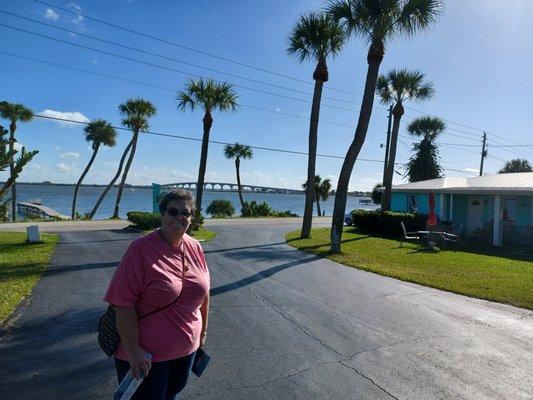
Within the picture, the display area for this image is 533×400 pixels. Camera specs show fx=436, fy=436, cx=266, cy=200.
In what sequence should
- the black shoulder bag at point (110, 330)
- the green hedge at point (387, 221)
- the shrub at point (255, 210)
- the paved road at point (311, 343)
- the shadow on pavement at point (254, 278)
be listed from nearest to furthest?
1. the black shoulder bag at point (110, 330)
2. the paved road at point (311, 343)
3. the shadow on pavement at point (254, 278)
4. the green hedge at point (387, 221)
5. the shrub at point (255, 210)

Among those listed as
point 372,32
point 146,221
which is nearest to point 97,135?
point 146,221

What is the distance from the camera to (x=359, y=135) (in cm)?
1454

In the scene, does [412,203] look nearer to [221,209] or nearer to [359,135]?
[359,135]

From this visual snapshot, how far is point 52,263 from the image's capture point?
10.6 metres

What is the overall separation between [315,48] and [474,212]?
11106 millimetres

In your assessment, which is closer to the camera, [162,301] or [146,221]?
[162,301]

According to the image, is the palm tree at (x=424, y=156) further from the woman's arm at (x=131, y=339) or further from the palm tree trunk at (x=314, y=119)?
the woman's arm at (x=131, y=339)

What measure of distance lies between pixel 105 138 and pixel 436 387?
3924 centimetres

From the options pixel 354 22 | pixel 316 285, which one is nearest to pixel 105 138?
pixel 354 22

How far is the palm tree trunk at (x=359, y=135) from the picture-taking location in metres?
14.4

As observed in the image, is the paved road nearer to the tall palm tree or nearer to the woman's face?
the woman's face

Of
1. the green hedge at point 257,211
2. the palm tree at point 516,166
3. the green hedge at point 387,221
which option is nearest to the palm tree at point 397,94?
the green hedge at point 387,221

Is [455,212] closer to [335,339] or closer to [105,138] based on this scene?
[335,339]

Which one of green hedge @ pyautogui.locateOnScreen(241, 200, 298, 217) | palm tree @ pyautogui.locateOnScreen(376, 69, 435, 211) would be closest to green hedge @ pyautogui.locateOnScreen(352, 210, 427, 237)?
palm tree @ pyautogui.locateOnScreen(376, 69, 435, 211)
